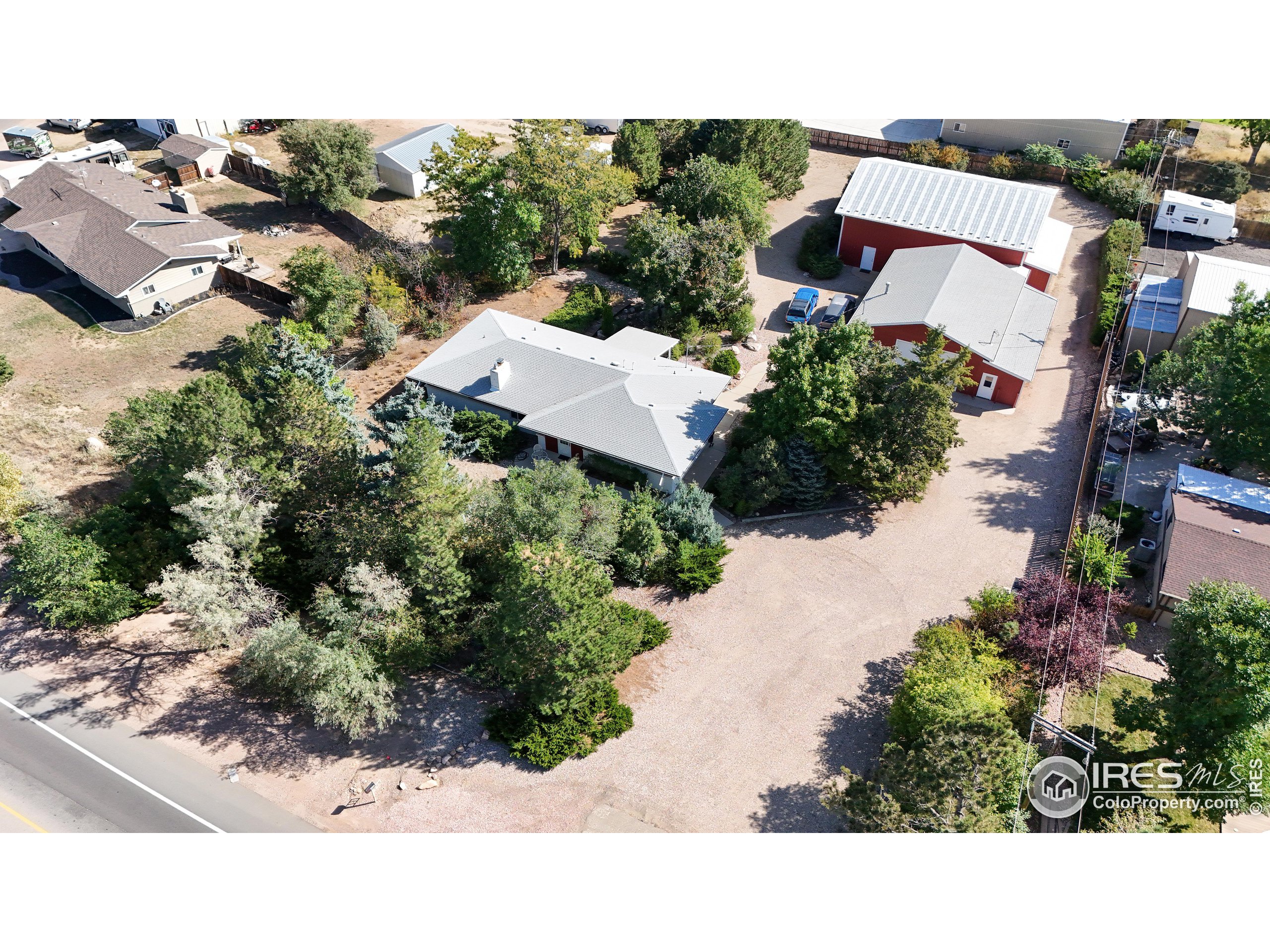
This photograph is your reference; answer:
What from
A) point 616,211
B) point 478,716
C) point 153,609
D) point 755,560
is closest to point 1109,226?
point 616,211

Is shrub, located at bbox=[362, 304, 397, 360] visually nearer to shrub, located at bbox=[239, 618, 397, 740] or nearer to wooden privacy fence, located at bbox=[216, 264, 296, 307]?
wooden privacy fence, located at bbox=[216, 264, 296, 307]

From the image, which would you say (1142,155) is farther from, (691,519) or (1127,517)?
(691,519)

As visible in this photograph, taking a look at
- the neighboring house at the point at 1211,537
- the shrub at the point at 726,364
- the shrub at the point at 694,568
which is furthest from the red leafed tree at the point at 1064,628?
the shrub at the point at 726,364

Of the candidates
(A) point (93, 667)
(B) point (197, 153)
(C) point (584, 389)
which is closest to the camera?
(A) point (93, 667)

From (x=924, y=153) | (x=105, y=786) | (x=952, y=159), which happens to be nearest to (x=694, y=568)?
(x=105, y=786)

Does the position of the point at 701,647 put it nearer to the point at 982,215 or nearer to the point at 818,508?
the point at 818,508

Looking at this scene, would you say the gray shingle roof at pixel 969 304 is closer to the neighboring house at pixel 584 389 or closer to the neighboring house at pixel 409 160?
the neighboring house at pixel 584 389
